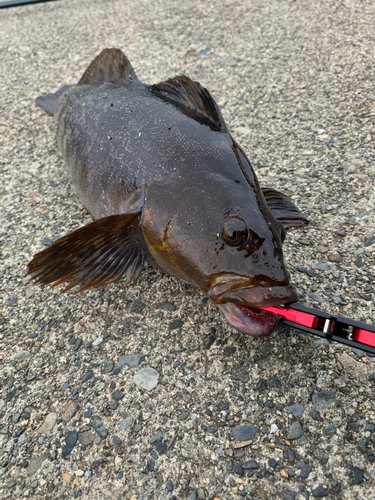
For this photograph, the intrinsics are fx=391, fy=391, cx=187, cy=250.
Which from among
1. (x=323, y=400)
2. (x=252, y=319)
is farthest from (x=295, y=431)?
(x=252, y=319)

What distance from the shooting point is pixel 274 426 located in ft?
6.02

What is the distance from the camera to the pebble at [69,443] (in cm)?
188

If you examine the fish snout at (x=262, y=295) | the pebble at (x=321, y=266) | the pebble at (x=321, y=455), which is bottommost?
the pebble at (x=321, y=455)

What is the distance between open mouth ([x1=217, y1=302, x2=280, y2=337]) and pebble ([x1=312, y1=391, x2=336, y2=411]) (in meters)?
0.38

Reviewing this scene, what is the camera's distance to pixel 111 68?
125 inches

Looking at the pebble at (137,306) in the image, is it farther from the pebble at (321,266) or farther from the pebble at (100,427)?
the pebble at (321,266)

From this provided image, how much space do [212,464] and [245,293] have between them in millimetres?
782

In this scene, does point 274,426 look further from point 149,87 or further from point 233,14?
point 233,14

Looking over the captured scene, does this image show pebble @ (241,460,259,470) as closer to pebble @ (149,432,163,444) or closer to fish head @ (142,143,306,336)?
pebble @ (149,432,163,444)

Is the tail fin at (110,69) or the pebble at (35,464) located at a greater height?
the tail fin at (110,69)

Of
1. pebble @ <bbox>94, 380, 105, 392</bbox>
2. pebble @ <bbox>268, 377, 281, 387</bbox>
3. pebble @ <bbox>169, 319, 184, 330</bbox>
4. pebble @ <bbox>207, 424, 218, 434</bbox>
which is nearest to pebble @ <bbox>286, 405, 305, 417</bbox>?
pebble @ <bbox>268, 377, 281, 387</bbox>

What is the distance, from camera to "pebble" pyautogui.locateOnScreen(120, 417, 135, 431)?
1932 millimetres

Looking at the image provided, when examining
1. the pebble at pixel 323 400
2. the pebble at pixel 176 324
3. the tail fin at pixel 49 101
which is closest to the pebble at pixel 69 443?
the pebble at pixel 176 324

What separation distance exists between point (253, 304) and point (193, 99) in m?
1.41
